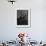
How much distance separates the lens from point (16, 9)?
4.82 m

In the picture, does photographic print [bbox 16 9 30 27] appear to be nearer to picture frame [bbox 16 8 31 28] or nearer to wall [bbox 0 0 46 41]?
picture frame [bbox 16 8 31 28]

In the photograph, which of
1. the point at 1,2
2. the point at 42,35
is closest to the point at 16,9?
the point at 1,2

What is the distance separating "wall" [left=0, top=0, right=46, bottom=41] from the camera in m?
4.82

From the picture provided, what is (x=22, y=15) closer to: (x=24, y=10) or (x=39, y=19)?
(x=24, y=10)

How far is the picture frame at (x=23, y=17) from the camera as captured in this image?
4832mm

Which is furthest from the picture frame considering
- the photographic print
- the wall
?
the wall

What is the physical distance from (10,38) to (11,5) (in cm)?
122

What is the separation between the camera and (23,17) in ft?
16.0

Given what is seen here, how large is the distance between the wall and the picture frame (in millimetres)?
111

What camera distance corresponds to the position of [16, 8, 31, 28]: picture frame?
4.83 meters

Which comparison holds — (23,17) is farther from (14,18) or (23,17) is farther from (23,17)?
(14,18)

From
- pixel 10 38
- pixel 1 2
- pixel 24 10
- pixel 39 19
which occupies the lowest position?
pixel 10 38

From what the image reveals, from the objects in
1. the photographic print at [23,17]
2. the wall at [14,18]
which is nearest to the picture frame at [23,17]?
the photographic print at [23,17]

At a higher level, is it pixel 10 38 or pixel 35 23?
pixel 35 23
